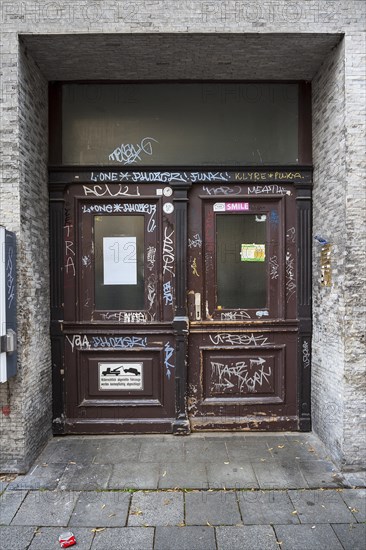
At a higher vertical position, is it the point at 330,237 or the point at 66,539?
the point at 330,237

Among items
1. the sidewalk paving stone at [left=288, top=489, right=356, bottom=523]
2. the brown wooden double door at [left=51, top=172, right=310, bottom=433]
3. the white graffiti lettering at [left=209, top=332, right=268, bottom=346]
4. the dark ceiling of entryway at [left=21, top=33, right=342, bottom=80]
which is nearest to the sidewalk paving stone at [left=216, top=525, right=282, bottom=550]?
the sidewalk paving stone at [left=288, top=489, right=356, bottom=523]

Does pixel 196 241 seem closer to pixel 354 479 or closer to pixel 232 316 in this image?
pixel 232 316

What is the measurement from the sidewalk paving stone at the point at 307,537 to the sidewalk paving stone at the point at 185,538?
0.57m

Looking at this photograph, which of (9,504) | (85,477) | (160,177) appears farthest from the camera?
(160,177)

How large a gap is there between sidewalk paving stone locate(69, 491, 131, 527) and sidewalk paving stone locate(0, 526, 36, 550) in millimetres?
347

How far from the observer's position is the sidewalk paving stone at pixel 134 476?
3.92 m

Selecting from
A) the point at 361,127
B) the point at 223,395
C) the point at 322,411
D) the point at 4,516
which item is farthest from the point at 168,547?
the point at 361,127

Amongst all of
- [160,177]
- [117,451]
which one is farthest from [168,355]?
[160,177]

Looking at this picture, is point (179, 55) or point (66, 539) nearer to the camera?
point (66, 539)

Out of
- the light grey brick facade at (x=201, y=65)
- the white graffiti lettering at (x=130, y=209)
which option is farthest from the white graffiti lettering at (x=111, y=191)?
the light grey brick facade at (x=201, y=65)

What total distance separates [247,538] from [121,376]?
2.42 metres

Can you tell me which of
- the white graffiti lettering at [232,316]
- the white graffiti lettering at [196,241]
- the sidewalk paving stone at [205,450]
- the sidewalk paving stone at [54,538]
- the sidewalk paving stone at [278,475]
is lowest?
the sidewalk paving stone at [54,538]

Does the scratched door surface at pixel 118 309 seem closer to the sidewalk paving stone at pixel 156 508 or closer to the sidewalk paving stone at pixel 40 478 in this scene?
the sidewalk paving stone at pixel 40 478

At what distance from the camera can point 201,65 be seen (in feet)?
15.3
